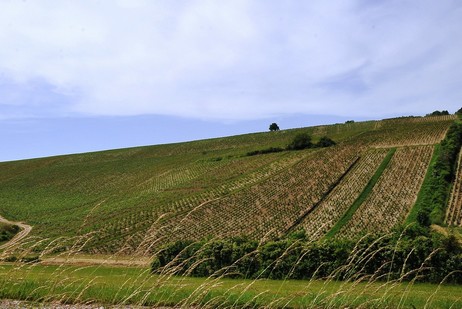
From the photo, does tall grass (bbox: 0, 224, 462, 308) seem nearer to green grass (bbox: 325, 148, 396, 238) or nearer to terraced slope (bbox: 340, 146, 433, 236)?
green grass (bbox: 325, 148, 396, 238)

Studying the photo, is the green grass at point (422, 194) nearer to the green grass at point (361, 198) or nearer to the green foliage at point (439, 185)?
the green foliage at point (439, 185)

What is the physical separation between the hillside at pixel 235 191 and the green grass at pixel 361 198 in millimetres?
122

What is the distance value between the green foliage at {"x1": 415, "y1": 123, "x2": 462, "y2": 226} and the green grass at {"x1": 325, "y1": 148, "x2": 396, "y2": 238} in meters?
6.30

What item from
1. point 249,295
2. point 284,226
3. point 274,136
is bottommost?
point 284,226

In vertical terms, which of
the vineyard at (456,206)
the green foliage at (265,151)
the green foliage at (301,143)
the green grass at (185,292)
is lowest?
the vineyard at (456,206)

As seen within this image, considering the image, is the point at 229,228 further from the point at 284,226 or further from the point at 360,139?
the point at 360,139

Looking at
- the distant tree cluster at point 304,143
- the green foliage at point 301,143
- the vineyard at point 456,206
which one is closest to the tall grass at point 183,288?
the vineyard at point 456,206

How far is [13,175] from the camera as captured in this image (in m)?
112

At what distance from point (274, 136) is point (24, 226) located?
79.6 meters

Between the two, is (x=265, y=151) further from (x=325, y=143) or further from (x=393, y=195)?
(x=393, y=195)

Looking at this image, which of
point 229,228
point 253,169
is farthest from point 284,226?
point 253,169

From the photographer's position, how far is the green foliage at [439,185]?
41.2 m

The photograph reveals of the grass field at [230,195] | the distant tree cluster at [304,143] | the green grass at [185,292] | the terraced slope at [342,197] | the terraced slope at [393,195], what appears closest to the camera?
the green grass at [185,292]

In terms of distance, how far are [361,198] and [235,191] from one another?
18507 mm
